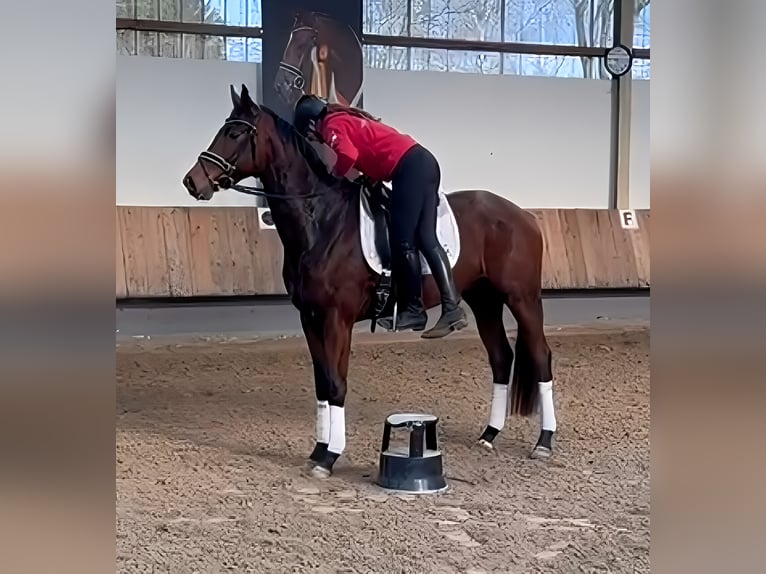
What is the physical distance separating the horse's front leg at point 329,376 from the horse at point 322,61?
11.7ft

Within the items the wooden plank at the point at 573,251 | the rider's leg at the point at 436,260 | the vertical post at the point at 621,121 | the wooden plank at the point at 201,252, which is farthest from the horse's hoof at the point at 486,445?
the vertical post at the point at 621,121

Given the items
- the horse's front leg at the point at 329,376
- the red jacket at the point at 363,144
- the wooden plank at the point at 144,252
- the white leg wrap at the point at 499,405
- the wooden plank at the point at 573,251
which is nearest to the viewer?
the red jacket at the point at 363,144

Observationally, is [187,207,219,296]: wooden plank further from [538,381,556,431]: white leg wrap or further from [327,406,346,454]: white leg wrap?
[538,381,556,431]: white leg wrap

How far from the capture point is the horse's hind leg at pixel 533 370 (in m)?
3.54

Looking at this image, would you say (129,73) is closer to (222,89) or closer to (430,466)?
(222,89)

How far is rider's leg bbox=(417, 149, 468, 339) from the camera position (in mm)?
3195

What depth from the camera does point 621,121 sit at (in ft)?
25.2

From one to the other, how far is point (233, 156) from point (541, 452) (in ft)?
5.49

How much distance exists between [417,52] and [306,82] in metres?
1.15

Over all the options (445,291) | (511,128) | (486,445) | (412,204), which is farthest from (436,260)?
(511,128)

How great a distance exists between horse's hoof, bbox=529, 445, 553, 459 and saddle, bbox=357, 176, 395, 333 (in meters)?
0.84

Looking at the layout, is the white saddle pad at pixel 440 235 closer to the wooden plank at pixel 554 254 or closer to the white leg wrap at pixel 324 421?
the white leg wrap at pixel 324 421

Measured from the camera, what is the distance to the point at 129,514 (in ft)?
9.20

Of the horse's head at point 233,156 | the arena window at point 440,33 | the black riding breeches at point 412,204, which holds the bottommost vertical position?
the black riding breeches at point 412,204
